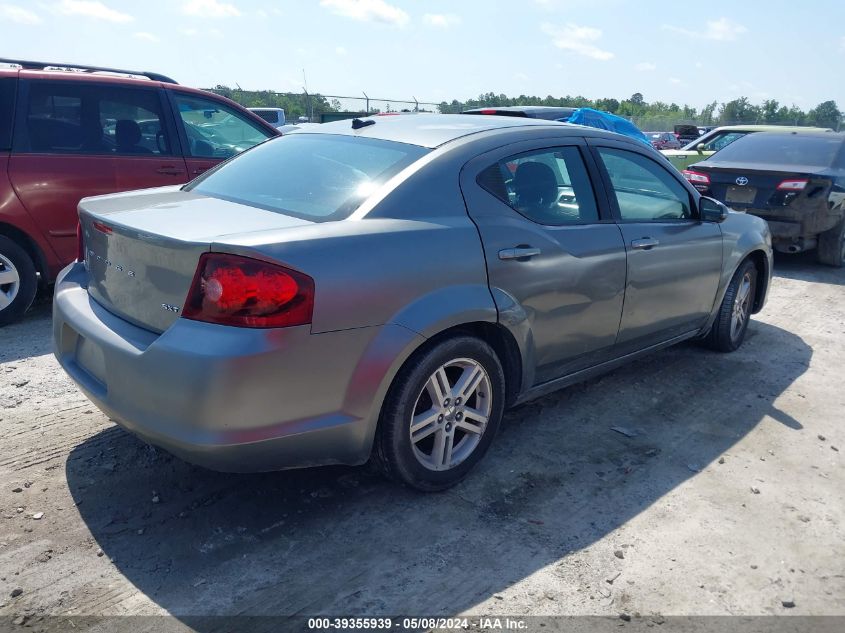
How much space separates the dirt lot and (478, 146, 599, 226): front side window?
1.20 meters

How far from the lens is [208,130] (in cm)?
652

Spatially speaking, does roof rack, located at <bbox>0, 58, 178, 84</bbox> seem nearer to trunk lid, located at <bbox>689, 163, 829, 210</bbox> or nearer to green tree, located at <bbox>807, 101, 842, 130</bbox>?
trunk lid, located at <bbox>689, 163, 829, 210</bbox>

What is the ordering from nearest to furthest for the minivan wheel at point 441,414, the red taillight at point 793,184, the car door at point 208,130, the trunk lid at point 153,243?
the trunk lid at point 153,243, the minivan wheel at point 441,414, the car door at point 208,130, the red taillight at point 793,184

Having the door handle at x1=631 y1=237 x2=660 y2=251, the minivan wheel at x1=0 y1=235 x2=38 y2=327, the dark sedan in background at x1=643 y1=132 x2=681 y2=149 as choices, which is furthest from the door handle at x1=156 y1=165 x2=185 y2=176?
the dark sedan in background at x1=643 y1=132 x2=681 y2=149

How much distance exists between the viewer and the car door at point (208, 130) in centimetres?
630

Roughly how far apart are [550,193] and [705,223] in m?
1.57

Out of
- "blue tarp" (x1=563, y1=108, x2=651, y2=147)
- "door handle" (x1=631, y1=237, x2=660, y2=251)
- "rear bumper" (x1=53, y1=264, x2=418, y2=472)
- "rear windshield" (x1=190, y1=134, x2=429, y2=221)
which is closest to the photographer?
"rear bumper" (x1=53, y1=264, x2=418, y2=472)

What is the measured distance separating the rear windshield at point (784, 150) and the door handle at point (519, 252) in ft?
20.8

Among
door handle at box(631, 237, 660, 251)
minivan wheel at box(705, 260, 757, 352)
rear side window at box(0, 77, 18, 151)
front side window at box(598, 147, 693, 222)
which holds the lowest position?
minivan wheel at box(705, 260, 757, 352)

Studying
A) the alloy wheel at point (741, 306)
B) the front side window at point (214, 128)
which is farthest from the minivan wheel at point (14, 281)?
the alloy wheel at point (741, 306)

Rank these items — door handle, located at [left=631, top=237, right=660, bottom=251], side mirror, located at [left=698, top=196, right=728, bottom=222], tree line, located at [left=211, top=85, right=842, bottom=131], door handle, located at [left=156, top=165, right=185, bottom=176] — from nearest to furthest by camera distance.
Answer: door handle, located at [left=631, top=237, right=660, bottom=251], side mirror, located at [left=698, top=196, right=728, bottom=222], door handle, located at [left=156, top=165, right=185, bottom=176], tree line, located at [left=211, top=85, right=842, bottom=131]

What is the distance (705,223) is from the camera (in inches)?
187

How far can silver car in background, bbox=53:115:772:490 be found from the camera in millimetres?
2629

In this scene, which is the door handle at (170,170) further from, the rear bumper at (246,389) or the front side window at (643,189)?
the front side window at (643,189)
